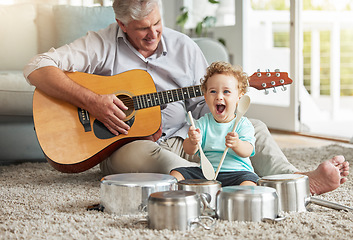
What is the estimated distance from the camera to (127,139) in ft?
5.59

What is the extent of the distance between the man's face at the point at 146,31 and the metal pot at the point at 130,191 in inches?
25.4

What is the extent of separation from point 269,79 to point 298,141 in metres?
1.62

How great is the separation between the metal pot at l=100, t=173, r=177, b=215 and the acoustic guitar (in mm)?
420

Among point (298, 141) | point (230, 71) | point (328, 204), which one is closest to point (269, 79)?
point (230, 71)

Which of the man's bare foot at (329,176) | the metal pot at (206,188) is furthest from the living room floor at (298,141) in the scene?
the metal pot at (206,188)

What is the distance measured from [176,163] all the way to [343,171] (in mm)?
513

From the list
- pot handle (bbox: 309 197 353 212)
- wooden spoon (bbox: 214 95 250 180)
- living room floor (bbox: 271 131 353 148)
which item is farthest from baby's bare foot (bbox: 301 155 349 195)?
living room floor (bbox: 271 131 353 148)

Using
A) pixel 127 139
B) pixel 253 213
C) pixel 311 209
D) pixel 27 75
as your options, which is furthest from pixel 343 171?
pixel 27 75

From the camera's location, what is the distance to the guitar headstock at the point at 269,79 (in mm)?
1574

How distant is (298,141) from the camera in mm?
3125

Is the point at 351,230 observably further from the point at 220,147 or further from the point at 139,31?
the point at 139,31

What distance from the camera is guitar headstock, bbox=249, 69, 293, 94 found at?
157 centimetres

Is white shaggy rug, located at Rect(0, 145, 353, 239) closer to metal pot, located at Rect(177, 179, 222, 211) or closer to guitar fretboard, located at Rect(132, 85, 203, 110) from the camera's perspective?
metal pot, located at Rect(177, 179, 222, 211)

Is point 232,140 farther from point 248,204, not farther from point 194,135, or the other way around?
point 248,204
